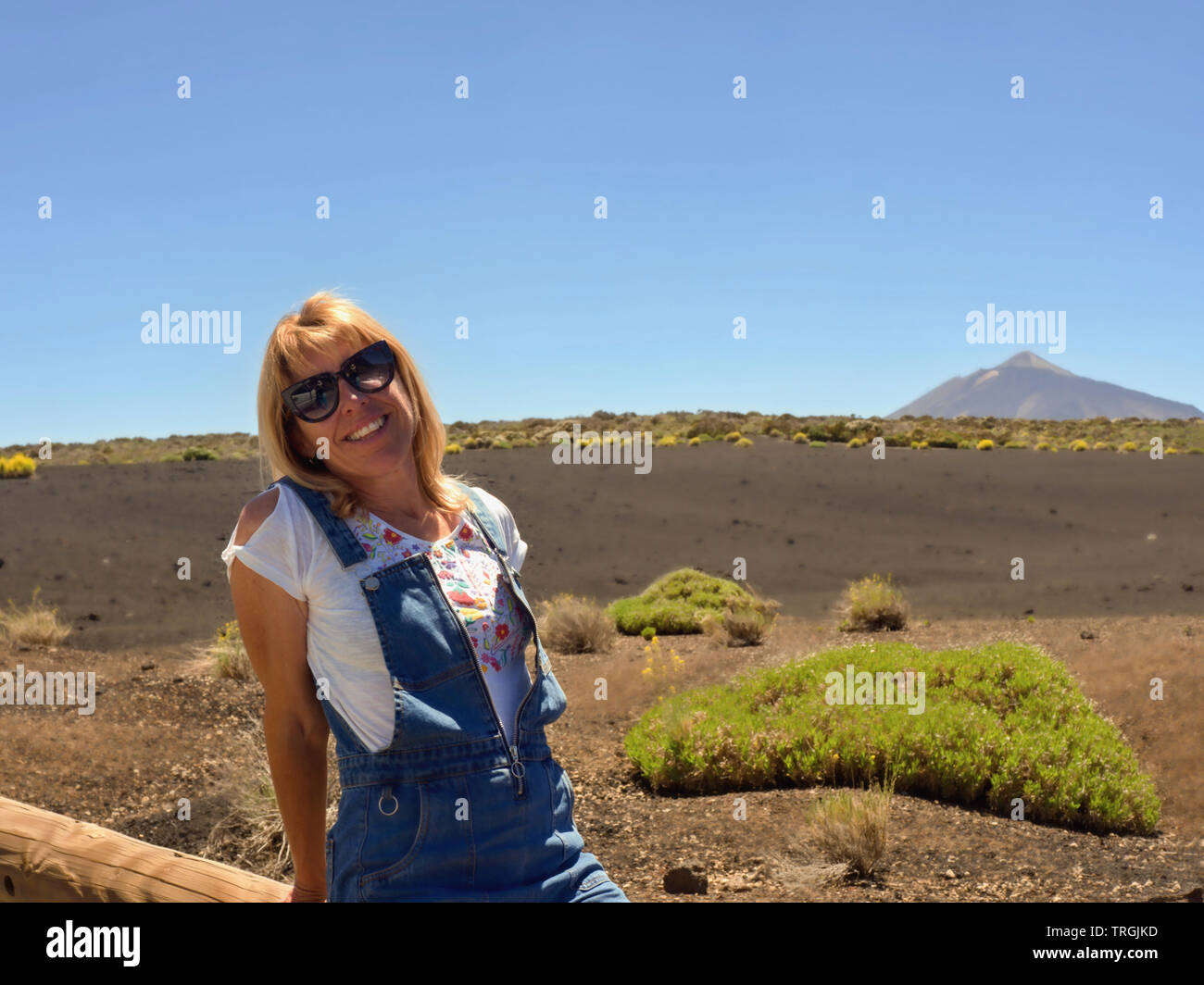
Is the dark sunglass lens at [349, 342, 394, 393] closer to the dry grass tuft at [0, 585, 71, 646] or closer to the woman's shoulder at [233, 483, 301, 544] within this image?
the woman's shoulder at [233, 483, 301, 544]

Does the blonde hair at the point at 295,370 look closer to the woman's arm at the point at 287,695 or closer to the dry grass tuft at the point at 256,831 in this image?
the woman's arm at the point at 287,695

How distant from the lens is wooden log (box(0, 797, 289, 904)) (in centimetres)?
236

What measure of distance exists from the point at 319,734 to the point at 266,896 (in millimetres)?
499

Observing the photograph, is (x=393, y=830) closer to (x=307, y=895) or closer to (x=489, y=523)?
(x=307, y=895)

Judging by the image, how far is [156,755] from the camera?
813 cm

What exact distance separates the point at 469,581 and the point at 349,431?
0.43 meters

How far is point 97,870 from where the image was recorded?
96.0 inches

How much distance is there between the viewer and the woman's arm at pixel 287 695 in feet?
6.73

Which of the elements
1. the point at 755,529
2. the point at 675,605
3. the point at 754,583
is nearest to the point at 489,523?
the point at 675,605

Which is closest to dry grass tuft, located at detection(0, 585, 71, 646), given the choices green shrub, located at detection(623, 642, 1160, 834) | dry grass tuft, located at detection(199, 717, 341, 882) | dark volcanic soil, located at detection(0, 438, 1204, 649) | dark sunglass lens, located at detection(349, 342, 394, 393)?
dark volcanic soil, located at detection(0, 438, 1204, 649)

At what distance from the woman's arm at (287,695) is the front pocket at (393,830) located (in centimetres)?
15

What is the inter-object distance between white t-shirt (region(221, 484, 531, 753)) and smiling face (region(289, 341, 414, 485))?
0.44 feet

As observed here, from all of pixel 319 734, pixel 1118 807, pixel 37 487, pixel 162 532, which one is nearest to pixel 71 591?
pixel 162 532

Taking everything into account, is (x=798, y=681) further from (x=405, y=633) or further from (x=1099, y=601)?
(x=1099, y=601)
